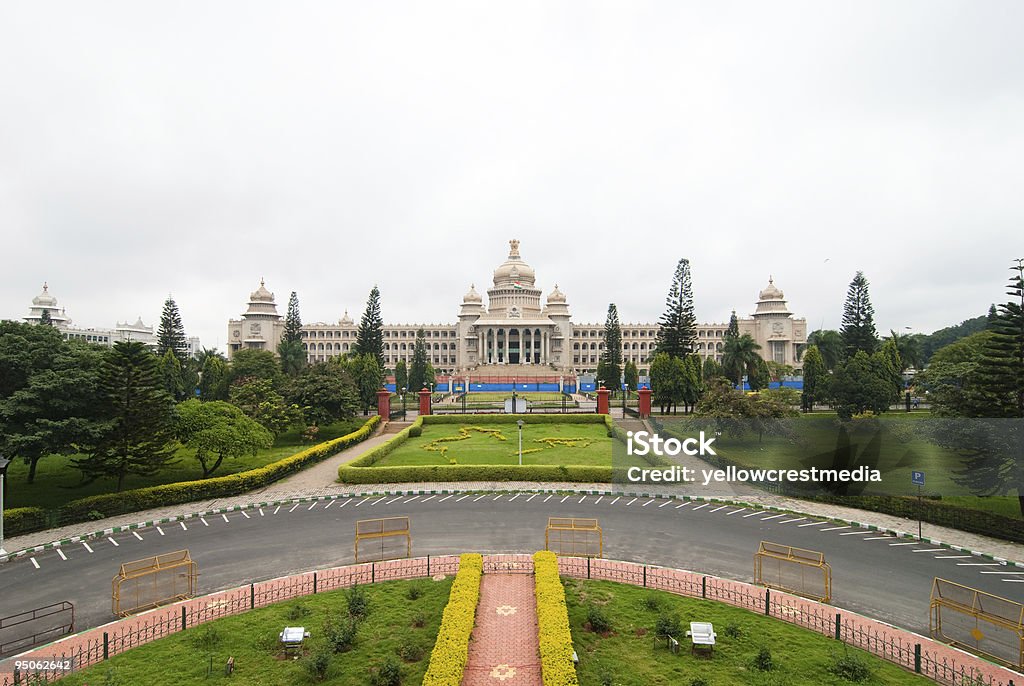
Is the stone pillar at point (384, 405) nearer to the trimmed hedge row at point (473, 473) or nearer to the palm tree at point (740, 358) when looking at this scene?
the trimmed hedge row at point (473, 473)

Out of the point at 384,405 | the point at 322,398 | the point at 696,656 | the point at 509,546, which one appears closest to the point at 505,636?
the point at 696,656

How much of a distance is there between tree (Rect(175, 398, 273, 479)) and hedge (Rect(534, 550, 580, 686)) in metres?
14.4

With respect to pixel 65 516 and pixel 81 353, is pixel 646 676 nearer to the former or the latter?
pixel 65 516

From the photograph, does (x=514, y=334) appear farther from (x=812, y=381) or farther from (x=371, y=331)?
(x=812, y=381)

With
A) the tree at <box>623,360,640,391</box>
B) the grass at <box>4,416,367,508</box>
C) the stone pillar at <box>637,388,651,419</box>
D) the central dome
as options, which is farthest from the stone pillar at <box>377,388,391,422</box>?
the central dome

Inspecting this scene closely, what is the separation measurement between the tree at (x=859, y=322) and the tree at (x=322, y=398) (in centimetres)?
4389

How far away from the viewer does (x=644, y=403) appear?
35719 millimetres

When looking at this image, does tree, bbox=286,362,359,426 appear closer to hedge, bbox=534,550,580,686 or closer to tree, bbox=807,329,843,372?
hedge, bbox=534,550,580,686

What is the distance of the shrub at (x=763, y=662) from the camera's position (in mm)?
8523

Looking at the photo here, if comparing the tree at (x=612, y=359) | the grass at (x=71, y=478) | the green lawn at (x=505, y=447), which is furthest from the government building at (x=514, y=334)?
the grass at (x=71, y=478)

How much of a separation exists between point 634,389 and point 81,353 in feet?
165

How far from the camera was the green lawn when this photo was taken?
2439cm

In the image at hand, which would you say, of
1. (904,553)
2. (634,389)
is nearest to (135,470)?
(904,553)

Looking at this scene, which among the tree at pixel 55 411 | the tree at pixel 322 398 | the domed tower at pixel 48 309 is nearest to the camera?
the tree at pixel 55 411
